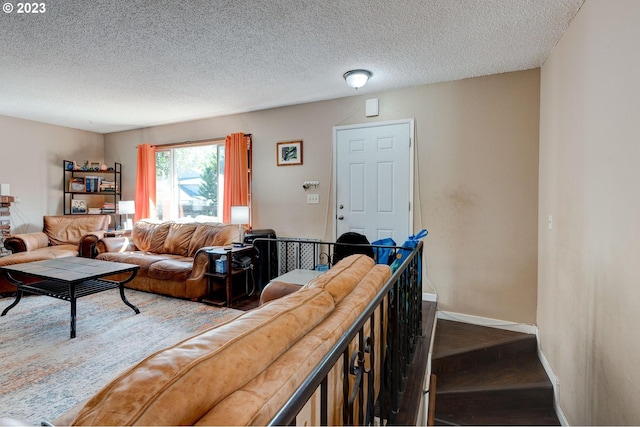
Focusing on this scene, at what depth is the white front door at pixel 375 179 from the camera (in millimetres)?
3545

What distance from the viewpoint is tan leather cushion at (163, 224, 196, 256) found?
14.6ft

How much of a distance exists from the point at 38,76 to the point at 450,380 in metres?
4.91

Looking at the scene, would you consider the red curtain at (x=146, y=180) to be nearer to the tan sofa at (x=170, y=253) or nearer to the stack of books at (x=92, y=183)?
the tan sofa at (x=170, y=253)

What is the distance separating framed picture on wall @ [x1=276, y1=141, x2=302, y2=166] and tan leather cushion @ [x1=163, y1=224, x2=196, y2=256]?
166 cm

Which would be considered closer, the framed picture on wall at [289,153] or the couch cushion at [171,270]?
the couch cushion at [171,270]

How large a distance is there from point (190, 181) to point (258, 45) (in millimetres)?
3229

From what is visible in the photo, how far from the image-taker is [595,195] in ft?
5.65

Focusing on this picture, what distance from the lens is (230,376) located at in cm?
71

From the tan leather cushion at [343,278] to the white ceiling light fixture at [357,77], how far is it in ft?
6.55

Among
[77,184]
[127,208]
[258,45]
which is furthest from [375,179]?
[77,184]

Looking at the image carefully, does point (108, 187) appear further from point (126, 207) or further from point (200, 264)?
point (200, 264)

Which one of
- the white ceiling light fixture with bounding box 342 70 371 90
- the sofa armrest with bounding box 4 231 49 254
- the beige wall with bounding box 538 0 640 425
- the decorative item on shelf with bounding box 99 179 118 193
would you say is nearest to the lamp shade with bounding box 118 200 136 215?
the decorative item on shelf with bounding box 99 179 118 193

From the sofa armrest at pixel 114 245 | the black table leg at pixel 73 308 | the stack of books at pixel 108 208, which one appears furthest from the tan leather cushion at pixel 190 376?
the stack of books at pixel 108 208

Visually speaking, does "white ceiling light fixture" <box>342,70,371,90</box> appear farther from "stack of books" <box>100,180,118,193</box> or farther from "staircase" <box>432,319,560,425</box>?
"stack of books" <box>100,180,118,193</box>
